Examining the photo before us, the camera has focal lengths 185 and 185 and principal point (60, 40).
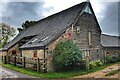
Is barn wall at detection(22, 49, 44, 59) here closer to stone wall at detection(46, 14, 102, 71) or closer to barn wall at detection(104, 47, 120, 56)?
stone wall at detection(46, 14, 102, 71)

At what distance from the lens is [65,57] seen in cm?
1989

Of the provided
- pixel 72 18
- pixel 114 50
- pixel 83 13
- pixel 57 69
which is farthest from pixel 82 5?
pixel 114 50

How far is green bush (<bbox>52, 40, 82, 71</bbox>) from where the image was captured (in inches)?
787

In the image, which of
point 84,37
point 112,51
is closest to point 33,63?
point 84,37

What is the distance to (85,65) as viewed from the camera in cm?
2270

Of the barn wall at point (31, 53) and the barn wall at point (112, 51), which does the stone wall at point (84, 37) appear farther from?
the barn wall at point (112, 51)

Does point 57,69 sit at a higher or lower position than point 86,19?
lower

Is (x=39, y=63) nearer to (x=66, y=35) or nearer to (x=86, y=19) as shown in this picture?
(x=66, y=35)

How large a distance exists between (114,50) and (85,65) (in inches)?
540

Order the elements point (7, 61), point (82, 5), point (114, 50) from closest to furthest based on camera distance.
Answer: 1. point (82, 5)
2. point (7, 61)
3. point (114, 50)

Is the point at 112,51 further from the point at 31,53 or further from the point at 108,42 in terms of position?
the point at 31,53

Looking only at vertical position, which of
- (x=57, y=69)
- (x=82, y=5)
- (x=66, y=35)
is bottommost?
(x=57, y=69)

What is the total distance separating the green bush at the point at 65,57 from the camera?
20.0 m

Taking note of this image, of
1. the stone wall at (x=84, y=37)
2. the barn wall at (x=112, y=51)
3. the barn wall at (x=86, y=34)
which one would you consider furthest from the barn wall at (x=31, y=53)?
the barn wall at (x=112, y=51)
